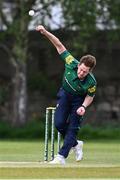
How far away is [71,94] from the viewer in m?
14.6

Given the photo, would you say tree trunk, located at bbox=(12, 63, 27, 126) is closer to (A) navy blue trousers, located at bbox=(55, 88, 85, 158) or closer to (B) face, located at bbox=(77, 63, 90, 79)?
(A) navy blue trousers, located at bbox=(55, 88, 85, 158)

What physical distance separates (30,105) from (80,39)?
4.87 meters

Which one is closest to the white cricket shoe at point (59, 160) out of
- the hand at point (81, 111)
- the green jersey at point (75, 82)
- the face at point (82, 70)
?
the hand at point (81, 111)

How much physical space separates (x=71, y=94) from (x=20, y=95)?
19569mm

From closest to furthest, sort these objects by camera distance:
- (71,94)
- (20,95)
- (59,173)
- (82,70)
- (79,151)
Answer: (59,173) < (82,70) < (71,94) < (79,151) < (20,95)

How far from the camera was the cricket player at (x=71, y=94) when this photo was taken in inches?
566

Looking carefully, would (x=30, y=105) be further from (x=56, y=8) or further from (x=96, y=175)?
(x=96, y=175)

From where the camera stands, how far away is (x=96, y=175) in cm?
1247

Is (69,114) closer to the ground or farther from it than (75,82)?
closer to the ground

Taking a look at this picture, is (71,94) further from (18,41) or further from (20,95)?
(20,95)

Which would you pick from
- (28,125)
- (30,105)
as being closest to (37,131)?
(28,125)

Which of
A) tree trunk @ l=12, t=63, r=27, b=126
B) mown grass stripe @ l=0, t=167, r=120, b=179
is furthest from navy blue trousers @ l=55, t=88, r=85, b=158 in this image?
tree trunk @ l=12, t=63, r=27, b=126

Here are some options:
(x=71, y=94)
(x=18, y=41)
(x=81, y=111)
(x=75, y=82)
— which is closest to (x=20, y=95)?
(x=18, y=41)

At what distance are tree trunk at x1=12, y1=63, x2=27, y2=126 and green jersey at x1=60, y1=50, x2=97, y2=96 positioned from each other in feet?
63.2
